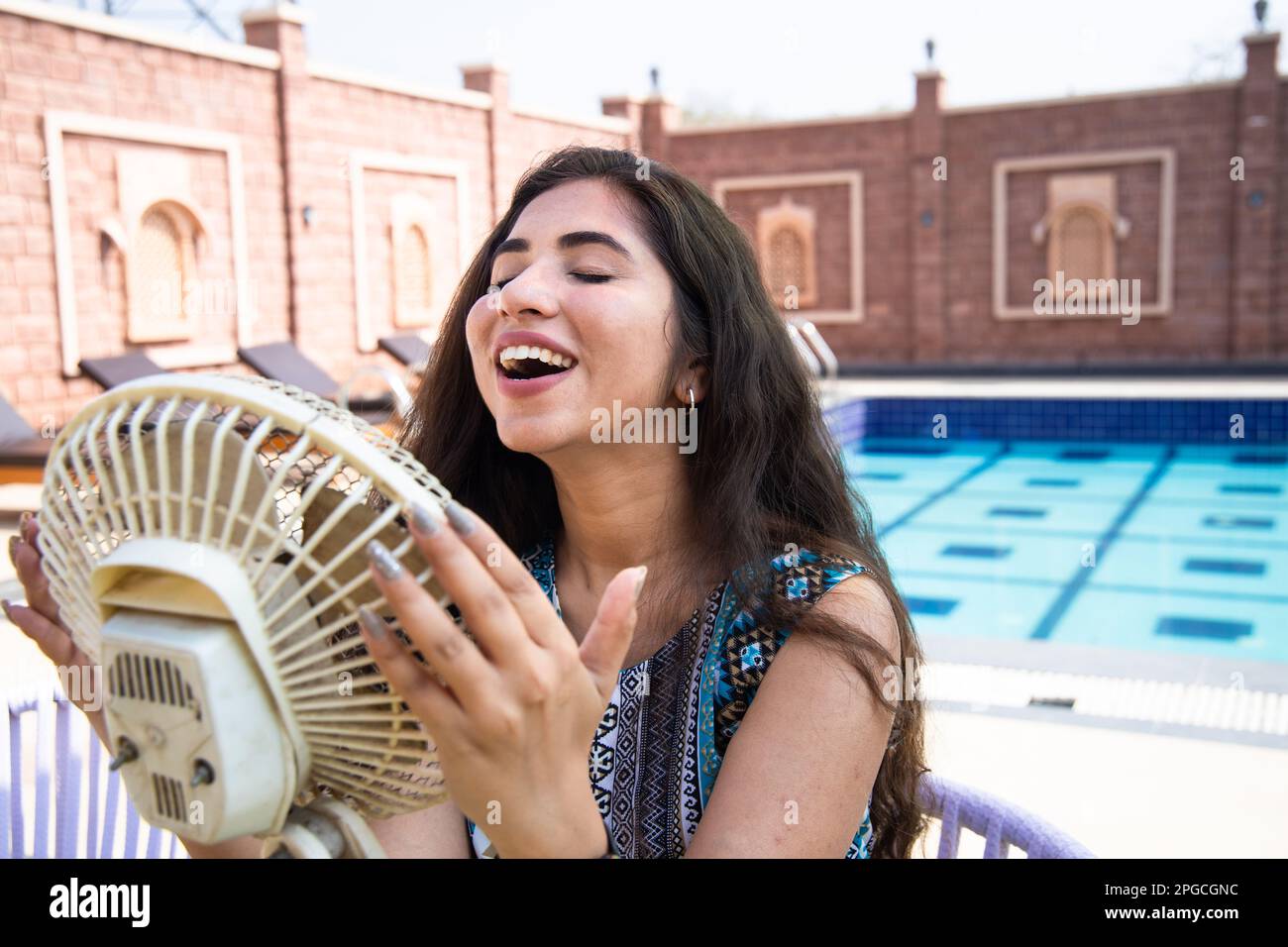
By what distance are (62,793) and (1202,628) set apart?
15.9 feet

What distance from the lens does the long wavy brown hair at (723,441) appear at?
1.22 m

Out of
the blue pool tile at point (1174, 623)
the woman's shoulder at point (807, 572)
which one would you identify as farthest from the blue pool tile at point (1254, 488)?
the woman's shoulder at point (807, 572)

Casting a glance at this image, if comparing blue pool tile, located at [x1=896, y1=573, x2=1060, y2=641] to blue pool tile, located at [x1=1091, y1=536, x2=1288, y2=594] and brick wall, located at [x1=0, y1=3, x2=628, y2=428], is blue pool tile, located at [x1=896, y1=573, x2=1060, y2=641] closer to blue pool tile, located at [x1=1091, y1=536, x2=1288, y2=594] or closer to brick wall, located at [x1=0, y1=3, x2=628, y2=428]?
blue pool tile, located at [x1=1091, y1=536, x2=1288, y2=594]

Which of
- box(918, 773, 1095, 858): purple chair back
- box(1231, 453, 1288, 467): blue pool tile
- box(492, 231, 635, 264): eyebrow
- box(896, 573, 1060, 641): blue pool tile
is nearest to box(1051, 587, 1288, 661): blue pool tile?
box(896, 573, 1060, 641): blue pool tile

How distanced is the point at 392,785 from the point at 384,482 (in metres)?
0.22

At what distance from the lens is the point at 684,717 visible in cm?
114

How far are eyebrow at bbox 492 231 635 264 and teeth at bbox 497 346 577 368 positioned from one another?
13 cm

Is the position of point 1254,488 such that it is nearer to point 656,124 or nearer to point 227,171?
point 227,171

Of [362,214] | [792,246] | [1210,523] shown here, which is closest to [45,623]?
[1210,523]

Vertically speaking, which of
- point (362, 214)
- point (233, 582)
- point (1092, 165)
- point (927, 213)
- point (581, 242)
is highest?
point (1092, 165)

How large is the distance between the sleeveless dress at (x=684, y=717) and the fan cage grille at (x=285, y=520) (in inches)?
19.0

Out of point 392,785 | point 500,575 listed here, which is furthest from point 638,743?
point 500,575

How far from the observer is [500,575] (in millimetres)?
603

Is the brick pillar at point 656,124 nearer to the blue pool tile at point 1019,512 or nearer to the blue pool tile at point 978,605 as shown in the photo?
the blue pool tile at point 1019,512
